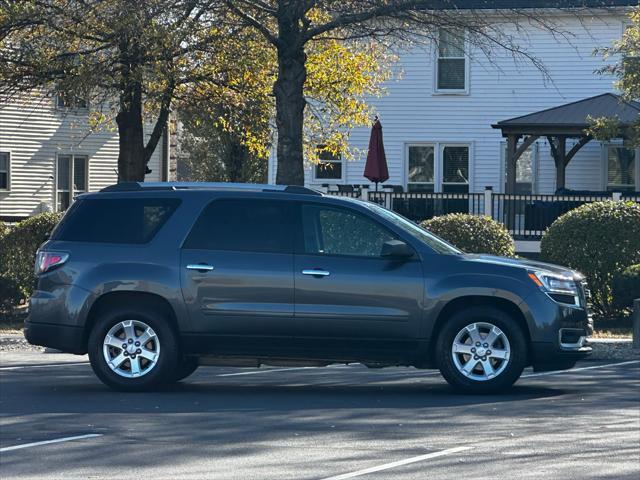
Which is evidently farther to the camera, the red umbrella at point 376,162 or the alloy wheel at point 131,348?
the red umbrella at point 376,162

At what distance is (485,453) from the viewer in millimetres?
8430

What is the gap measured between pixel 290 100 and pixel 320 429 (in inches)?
Answer: 344

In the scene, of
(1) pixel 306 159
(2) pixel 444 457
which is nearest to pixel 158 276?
(2) pixel 444 457

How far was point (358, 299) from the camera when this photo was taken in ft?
37.3

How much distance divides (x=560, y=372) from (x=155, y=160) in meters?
30.6

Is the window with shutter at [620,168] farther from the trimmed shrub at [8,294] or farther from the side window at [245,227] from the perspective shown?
the side window at [245,227]

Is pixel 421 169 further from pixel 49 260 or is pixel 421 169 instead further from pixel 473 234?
pixel 49 260

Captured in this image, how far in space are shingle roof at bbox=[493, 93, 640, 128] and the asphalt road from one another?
566 inches

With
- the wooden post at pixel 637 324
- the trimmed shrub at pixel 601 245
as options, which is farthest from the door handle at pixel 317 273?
the trimmed shrub at pixel 601 245

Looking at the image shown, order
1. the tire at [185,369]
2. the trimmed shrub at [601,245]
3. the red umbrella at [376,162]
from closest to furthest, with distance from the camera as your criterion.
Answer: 1. the tire at [185,369]
2. the trimmed shrub at [601,245]
3. the red umbrella at [376,162]

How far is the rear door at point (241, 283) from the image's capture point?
37.6ft

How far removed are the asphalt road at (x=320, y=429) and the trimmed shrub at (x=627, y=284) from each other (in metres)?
5.48

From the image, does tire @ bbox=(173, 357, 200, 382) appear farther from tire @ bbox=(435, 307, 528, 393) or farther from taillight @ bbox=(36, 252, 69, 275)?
tire @ bbox=(435, 307, 528, 393)

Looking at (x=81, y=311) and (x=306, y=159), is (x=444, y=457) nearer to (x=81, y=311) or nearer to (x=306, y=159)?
(x=81, y=311)
